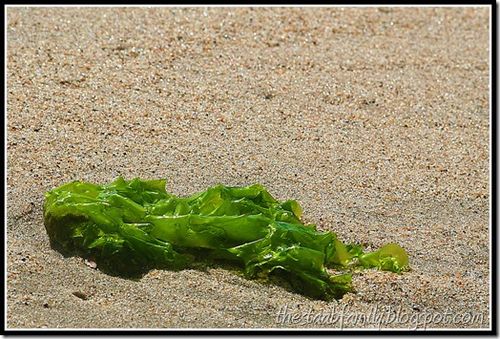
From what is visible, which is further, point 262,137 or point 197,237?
point 262,137

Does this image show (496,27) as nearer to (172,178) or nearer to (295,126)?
(295,126)

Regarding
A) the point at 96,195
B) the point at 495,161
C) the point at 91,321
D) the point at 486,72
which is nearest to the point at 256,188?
the point at 96,195

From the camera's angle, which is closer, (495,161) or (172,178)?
(172,178)
